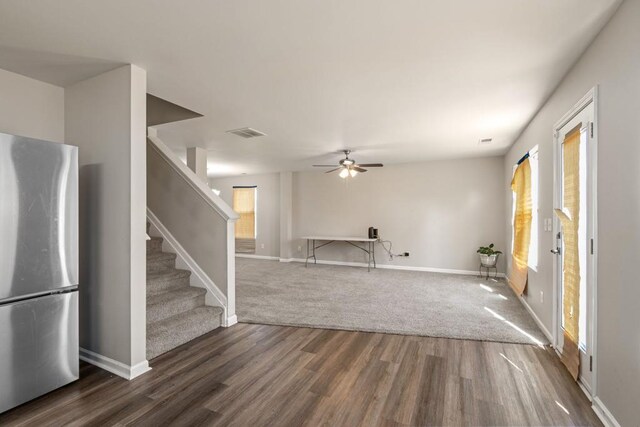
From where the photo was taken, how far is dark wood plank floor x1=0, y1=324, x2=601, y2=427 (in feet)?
5.87

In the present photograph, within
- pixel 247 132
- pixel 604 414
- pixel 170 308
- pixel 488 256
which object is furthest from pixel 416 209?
pixel 170 308

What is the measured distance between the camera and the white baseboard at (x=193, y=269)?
331 cm

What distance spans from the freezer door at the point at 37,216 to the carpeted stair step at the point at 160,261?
122 cm

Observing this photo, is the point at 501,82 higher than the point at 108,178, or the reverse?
the point at 501,82

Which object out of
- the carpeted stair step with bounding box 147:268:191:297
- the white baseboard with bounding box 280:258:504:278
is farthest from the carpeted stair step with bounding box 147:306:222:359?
the white baseboard with bounding box 280:258:504:278

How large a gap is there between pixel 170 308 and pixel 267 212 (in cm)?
526

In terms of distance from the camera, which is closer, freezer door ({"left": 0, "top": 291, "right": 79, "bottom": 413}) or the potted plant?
freezer door ({"left": 0, "top": 291, "right": 79, "bottom": 413})

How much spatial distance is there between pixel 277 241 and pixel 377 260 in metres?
2.78

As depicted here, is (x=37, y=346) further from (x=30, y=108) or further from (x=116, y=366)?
(x=30, y=108)

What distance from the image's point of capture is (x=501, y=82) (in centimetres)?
257

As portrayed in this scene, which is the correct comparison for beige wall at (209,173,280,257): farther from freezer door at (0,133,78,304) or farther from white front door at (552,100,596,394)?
white front door at (552,100,596,394)

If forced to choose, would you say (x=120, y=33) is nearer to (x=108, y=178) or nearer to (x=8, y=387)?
(x=108, y=178)

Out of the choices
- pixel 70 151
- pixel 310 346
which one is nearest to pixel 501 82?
pixel 310 346

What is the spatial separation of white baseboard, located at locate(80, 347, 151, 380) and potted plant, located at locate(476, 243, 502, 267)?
5400mm
